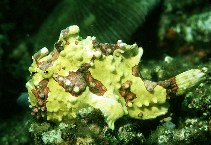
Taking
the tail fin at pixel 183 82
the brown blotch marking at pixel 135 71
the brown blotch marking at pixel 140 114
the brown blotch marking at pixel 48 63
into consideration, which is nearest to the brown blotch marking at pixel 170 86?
the tail fin at pixel 183 82

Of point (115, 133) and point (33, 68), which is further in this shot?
point (33, 68)

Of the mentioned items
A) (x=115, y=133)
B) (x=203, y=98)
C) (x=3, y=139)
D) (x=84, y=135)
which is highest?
(x=84, y=135)

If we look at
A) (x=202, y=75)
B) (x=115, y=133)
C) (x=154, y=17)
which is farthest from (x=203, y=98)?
(x=154, y=17)

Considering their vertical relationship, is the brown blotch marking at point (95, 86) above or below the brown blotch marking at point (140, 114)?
above

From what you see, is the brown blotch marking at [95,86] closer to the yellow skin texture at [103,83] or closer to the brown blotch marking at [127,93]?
the yellow skin texture at [103,83]

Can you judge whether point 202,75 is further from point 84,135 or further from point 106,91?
point 84,135
